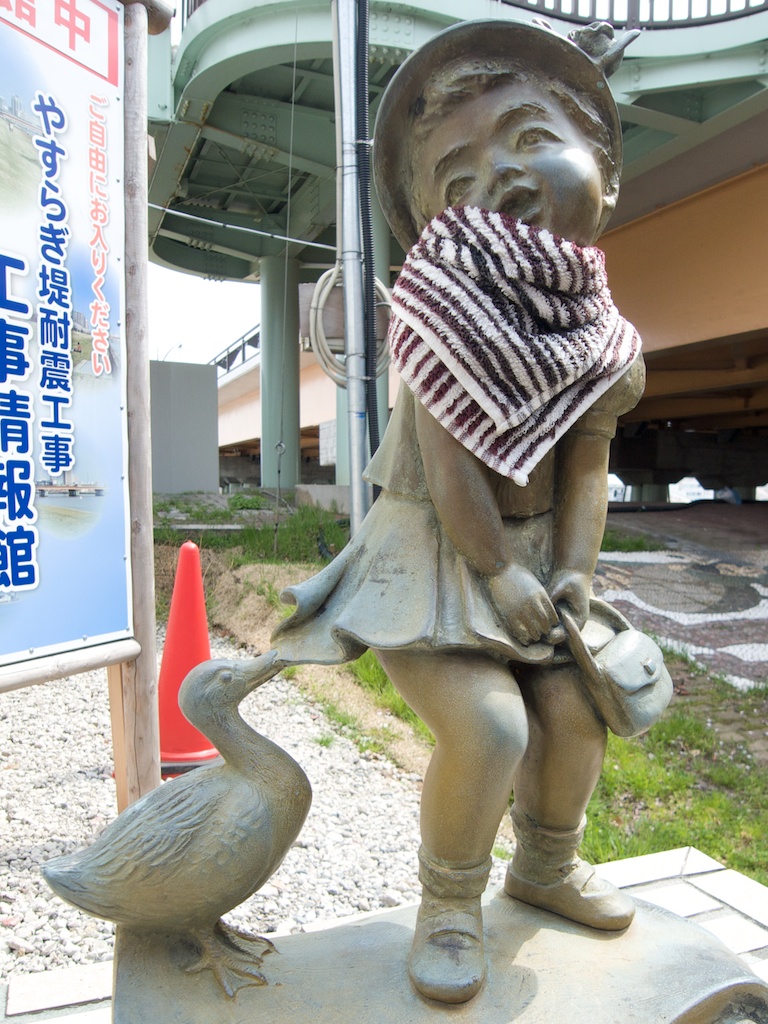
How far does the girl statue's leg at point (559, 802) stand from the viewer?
152cm

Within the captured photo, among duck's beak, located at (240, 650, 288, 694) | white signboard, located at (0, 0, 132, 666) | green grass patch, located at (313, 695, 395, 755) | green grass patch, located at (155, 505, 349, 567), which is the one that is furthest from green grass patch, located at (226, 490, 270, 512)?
duck's beak, located at (240, 650, 288, 694)

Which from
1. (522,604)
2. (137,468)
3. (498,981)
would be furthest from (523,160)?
(137,468)

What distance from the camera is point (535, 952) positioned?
5.10 ft

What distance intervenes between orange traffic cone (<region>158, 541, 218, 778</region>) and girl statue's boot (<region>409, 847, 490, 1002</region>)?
6.97 feet

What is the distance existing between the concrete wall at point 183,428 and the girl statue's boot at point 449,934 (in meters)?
9.42

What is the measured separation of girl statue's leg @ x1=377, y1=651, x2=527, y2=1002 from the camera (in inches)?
54.5

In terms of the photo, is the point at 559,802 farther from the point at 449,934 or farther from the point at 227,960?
the point at 227,960

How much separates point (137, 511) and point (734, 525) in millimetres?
7573

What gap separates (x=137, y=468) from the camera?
2.57m

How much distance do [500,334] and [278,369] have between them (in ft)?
35.3

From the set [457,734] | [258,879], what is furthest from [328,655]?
[258,879]

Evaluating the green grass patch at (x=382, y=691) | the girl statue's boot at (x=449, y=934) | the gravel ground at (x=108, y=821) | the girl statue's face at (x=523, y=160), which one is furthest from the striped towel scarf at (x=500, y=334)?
the green grass patch at (x=382, y=691)

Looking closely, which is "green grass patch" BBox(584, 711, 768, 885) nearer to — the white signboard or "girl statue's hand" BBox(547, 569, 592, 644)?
"girl statue's hand" BBox(547, 569, 592, 644)

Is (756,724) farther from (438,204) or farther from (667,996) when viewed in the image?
(438,204)
